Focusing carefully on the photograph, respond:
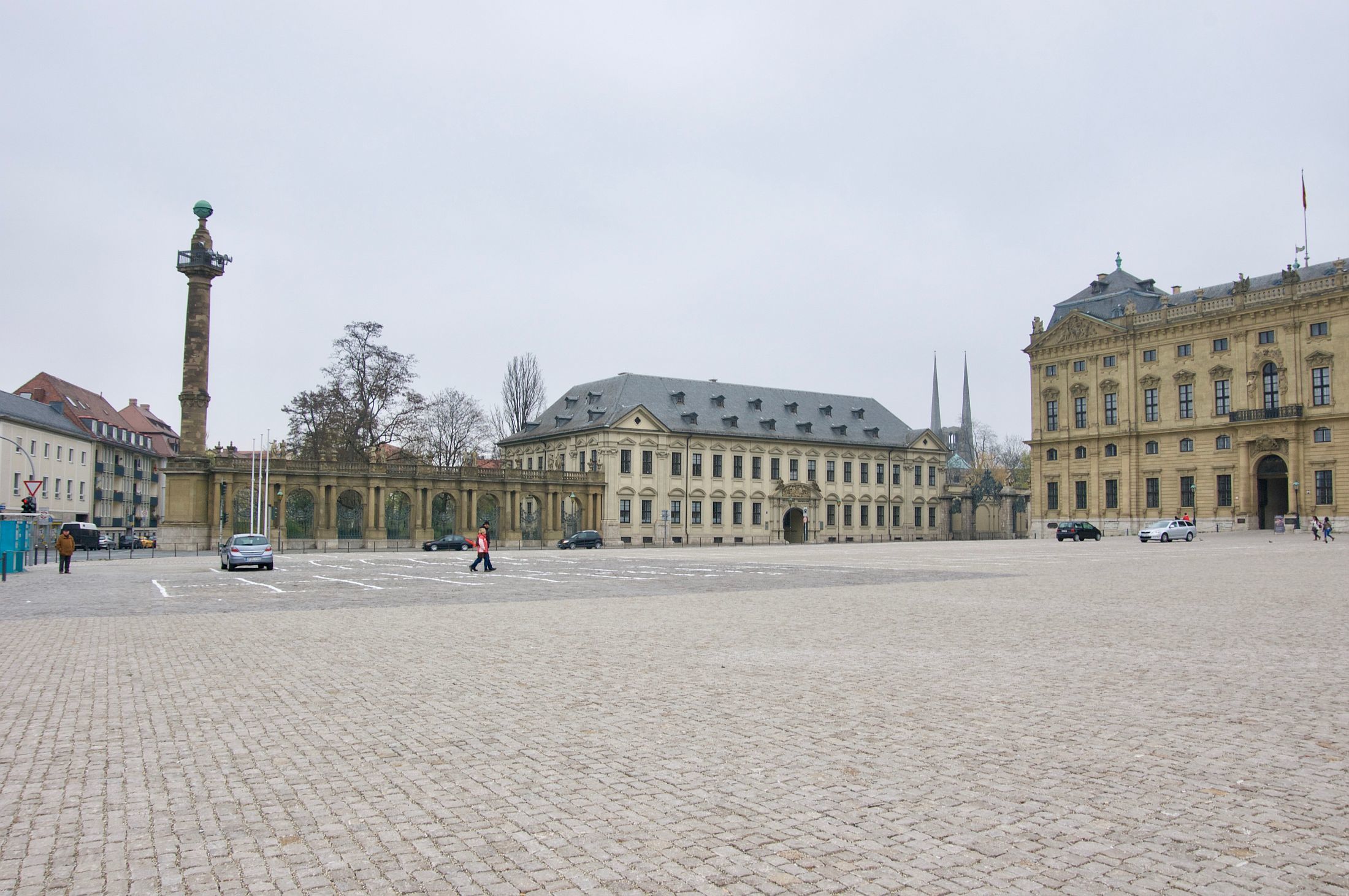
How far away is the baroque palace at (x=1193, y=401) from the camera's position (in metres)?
68.8

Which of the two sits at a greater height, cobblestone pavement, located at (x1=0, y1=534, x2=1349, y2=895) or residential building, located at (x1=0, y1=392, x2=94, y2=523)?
residential building, located at (x1=0, y1=392, x2=94, y2=523)

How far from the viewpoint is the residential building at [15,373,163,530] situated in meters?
88.9

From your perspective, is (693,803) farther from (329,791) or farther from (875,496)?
(875,496)

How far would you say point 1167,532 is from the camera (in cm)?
5941

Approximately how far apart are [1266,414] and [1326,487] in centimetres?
615

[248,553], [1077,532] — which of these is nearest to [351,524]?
[248,553]

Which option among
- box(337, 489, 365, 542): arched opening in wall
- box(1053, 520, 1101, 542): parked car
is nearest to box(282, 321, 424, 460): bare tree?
box(337, 489, 365, 542): arched opening in wall

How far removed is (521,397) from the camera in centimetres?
9450

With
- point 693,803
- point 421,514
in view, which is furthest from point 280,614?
point 421,514

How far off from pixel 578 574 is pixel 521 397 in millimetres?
65478

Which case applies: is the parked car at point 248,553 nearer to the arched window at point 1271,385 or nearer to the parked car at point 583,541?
the parked car at point 583,541

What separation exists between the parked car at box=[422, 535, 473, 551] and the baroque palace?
47.4 metres

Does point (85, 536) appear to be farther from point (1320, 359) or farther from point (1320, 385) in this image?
point (1320, 359)

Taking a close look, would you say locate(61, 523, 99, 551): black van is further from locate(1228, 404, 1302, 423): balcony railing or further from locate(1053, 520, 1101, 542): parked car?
locate(1228, 404, 1302, 423): balcony railing
